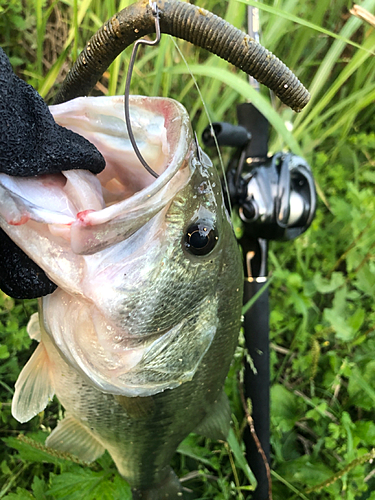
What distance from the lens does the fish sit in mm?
702

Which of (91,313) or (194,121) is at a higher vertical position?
(194,121)

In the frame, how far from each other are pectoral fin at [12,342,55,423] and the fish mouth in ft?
1.68

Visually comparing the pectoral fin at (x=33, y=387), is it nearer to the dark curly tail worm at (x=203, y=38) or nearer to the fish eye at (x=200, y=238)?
the fish eye at (x=200, y=238)

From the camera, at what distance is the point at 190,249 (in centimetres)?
82

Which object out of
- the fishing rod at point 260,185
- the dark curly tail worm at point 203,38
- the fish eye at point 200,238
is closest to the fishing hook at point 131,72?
the dark curly tail worm at point 203,38

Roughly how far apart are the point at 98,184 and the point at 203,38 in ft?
1.20

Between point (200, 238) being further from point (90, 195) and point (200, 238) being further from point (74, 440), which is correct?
point (74, 440)

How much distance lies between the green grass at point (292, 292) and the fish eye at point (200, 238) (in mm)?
626

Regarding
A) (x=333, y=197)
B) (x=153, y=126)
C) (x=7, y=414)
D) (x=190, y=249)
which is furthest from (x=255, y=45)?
(x=333, y=197)

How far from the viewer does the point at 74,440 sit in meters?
1.26

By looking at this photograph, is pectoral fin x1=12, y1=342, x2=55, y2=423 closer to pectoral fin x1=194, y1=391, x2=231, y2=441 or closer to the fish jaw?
the fish jaw

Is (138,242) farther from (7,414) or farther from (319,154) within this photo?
(319,154)

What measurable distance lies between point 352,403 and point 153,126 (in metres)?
2.05

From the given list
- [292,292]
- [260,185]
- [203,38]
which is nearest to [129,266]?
[203,38]
